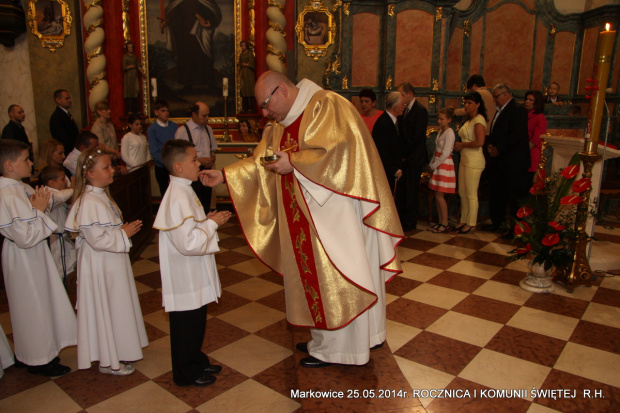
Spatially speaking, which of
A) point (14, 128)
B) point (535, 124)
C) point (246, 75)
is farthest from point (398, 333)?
point (246, 75)

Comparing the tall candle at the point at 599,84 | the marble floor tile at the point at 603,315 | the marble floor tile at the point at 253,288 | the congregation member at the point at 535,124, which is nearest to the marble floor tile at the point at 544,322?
the marble floor tile at the point at 603,315

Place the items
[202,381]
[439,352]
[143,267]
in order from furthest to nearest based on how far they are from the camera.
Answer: [143,267] < [439,352] < [202,381]

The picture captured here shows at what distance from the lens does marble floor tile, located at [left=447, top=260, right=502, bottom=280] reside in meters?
4.41

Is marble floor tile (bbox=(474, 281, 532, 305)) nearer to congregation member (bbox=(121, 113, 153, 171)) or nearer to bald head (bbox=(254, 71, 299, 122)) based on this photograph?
bald head (bbox=(254, 71, 299, 122))

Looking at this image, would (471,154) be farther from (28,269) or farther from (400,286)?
(28,269)

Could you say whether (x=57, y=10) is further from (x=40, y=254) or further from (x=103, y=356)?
(x=103, y=356)

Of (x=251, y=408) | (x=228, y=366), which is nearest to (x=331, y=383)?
(x=251, y=408)

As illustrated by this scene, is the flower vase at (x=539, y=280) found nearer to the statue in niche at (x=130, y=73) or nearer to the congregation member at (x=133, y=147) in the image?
the congregation member at (x=133, y=147)

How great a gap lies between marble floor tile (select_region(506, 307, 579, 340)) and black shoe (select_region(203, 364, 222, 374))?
2067 millimetres

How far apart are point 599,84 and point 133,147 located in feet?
16.8

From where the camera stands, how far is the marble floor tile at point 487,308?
3490mm

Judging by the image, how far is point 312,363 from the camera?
259cm

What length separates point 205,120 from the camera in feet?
18.1

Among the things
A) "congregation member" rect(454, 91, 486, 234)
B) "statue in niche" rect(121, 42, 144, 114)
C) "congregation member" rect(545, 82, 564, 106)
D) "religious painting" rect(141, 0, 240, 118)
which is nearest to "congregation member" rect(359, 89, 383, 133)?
"congregation member" rect(454, 91, 486, 234)
